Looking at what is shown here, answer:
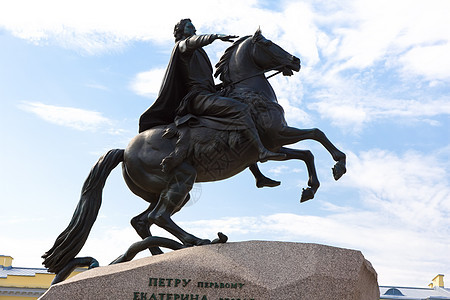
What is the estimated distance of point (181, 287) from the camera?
6.41m

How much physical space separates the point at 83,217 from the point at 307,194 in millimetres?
2689

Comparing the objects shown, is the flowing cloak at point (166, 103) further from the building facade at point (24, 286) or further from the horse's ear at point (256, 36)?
the building facade at point (24, 286)

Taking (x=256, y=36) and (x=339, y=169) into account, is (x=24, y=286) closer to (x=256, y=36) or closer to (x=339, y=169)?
(x=256, y=36)

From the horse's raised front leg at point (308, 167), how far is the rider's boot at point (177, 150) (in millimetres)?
1161

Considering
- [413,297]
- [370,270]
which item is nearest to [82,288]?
[370,270]

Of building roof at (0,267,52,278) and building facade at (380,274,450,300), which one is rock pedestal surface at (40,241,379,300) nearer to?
building facade at (380,274,450,300)

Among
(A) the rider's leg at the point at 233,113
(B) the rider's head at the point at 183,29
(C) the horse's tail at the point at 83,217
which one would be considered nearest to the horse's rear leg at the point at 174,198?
(A) the rider's leg at the point at 233,113

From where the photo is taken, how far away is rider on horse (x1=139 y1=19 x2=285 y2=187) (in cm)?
754

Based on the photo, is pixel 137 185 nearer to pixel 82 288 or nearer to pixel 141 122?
pixel 141 122

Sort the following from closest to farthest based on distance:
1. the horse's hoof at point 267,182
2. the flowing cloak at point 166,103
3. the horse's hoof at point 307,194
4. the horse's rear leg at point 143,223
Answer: the horse's hoof at point 307,194 < the horse's rear leg at point 143,223 < the horse's hoof at point 267,182 < the flowing cloak at point 166,103

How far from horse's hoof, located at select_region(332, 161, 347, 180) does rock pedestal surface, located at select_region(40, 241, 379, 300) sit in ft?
3.98

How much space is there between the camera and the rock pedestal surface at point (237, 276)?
6188mm

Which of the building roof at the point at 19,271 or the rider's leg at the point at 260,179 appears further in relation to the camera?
the building roof at the point at 19,271

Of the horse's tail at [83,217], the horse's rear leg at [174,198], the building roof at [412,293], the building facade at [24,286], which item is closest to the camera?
the horse's rear leg at [174,198]
